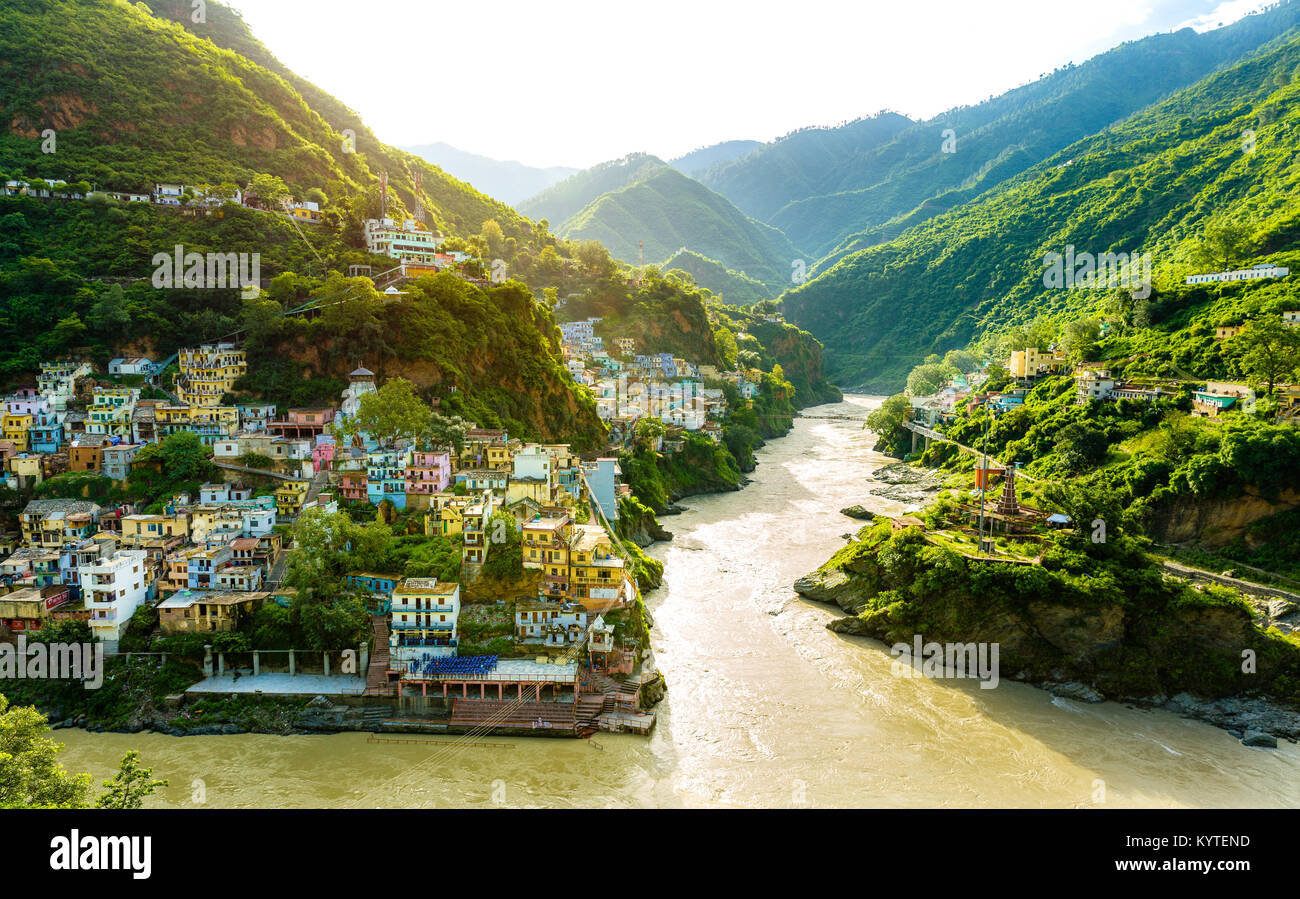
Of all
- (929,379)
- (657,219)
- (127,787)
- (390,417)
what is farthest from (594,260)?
(657,219)

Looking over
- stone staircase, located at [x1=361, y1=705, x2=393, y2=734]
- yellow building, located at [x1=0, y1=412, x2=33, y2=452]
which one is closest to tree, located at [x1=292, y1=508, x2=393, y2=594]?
stone staircase, located at [x1=361, y1=705, x2=393, y2=734]

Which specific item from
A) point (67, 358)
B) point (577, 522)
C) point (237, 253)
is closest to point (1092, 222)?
point (577, 522)

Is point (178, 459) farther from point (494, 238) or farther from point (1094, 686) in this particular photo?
point (494, 238)

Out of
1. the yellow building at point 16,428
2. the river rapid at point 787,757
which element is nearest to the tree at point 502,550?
the river rapid at point 787,757
